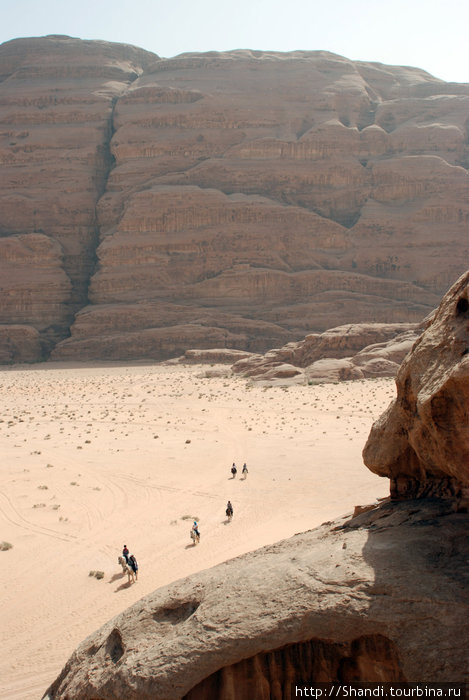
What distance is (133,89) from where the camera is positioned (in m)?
73.1

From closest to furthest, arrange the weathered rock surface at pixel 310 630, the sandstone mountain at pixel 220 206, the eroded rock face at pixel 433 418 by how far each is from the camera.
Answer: the weathered rock surface at pixel 310 630
the eroded rock face at pixel 433 418
the sandstone mountain at pixel 220 206

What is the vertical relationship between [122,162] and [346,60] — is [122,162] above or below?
below

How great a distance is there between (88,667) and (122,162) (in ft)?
222

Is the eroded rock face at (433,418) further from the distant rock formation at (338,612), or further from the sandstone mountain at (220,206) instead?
the sandstone mountain at (220,206)

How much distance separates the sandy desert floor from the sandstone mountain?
25.8m

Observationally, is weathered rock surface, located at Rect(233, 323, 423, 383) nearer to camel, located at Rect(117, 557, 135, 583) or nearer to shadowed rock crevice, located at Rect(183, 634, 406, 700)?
camel, located at Rect(117, 557, 135, 583)

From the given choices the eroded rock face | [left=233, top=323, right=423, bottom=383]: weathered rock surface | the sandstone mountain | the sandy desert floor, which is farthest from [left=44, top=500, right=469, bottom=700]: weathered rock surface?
the sandstone mountain

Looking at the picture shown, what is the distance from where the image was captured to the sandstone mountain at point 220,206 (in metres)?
58.6

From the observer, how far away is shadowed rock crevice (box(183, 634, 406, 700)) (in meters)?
4.16

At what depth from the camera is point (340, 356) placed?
1684 inches

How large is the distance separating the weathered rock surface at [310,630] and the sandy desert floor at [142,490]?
4283 millimetres

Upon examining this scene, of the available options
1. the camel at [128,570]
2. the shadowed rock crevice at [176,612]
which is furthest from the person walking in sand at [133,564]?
the shadowed rock crevice at [176,612]

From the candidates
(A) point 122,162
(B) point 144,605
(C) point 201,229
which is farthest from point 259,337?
(B) point 144,605

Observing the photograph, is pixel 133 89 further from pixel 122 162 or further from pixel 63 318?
pixel 63 318
